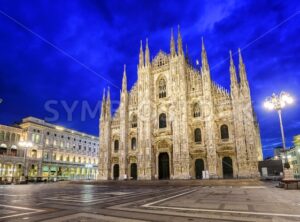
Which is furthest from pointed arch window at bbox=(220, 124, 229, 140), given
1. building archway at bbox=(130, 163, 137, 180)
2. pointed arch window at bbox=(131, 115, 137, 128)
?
building archway at bbox=(130, 163, 137, 180)

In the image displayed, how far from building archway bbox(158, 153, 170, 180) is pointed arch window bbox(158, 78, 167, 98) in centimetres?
1062

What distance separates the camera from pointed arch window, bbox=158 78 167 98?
1537 inches

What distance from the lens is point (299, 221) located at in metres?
→ 5.75

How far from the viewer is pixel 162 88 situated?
3962 cm

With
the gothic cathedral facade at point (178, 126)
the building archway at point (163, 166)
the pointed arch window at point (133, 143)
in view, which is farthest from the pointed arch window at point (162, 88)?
the building archway at point (163, 166)

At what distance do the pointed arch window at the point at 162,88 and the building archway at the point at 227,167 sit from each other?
15019 millimetres

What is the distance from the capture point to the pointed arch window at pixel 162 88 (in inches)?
1537

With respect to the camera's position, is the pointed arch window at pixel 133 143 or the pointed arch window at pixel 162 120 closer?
the pointed arch window at pixel 162 120

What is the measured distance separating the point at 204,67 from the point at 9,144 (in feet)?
151

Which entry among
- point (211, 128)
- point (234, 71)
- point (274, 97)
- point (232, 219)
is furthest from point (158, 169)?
point (232, 219)

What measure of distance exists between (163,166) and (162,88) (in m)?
13.9

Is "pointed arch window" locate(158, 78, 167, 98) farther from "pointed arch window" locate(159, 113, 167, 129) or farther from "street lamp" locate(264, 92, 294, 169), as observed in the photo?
"street lamp" locate(264, 92, 294, 169)

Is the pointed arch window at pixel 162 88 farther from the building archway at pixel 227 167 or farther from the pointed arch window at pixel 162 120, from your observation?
the building archway at pixel 227 167

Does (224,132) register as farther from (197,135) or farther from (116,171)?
(116,171)
